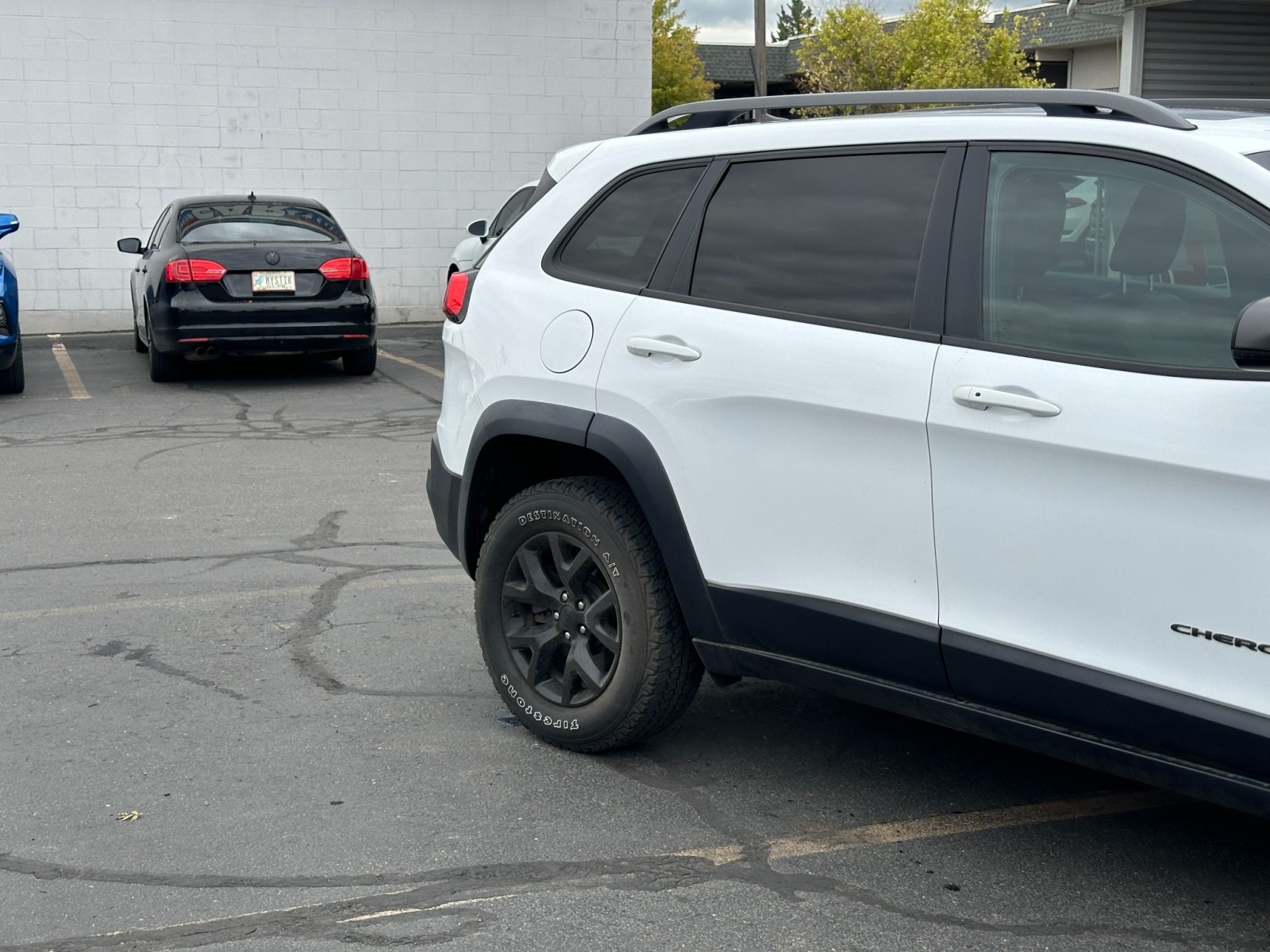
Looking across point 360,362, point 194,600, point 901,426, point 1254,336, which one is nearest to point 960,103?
point 901,426

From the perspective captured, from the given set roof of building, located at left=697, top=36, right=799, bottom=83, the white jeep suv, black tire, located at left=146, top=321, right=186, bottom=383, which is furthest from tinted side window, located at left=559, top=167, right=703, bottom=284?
roof of building, located at left=697, top=36, right=799, bottom=83

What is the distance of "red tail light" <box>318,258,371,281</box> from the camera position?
12305 millimetres

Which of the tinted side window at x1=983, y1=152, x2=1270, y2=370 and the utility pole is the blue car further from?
the utility pole

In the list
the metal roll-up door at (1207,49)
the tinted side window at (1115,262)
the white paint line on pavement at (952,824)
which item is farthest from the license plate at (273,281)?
the metal roll-up door at (1207,49)

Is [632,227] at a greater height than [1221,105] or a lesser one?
lesser

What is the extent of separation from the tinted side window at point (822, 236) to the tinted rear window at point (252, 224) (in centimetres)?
909

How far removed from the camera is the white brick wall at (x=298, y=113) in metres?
16.9

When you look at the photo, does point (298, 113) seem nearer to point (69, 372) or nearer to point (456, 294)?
point (69, 372)

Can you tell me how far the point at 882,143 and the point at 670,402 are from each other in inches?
33.6

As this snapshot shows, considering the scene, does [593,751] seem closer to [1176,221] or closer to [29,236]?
[1176,221]

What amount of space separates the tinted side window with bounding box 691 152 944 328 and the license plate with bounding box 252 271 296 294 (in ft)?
28.7

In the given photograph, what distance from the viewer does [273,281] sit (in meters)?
12.1

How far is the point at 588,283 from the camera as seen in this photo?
422 cm

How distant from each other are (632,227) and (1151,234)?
1.59 metres
